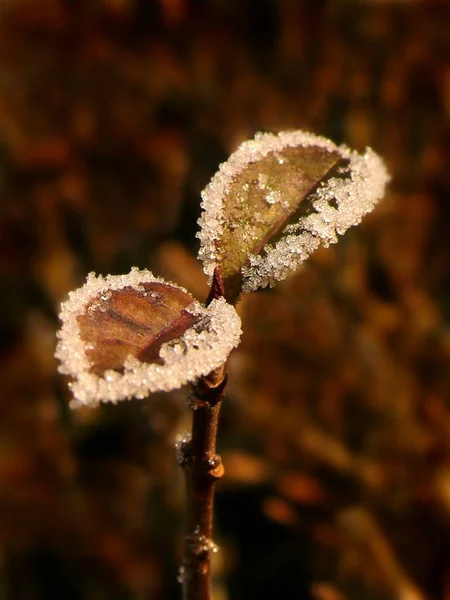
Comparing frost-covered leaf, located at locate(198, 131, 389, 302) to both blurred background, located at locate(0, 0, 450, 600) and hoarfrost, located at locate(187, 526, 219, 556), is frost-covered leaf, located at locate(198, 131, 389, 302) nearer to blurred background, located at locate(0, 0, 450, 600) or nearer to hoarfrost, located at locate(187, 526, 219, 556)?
hoarfrost, located at locate(187, 526, 219, 556)

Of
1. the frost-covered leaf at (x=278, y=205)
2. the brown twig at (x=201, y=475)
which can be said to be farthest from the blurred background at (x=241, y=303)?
the frost-covered leaf at (x=278, y=205)

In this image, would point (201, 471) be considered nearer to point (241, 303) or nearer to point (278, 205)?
point (278, 205)

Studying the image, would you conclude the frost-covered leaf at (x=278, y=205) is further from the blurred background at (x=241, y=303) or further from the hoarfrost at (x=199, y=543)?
the blurred background at (x=241, y=303)

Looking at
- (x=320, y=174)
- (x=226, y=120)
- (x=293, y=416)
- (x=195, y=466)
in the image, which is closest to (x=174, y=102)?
(x=226, y=120)

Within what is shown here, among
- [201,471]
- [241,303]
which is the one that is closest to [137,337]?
[201,471]

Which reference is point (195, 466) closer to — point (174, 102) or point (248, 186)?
point (248, 186)
